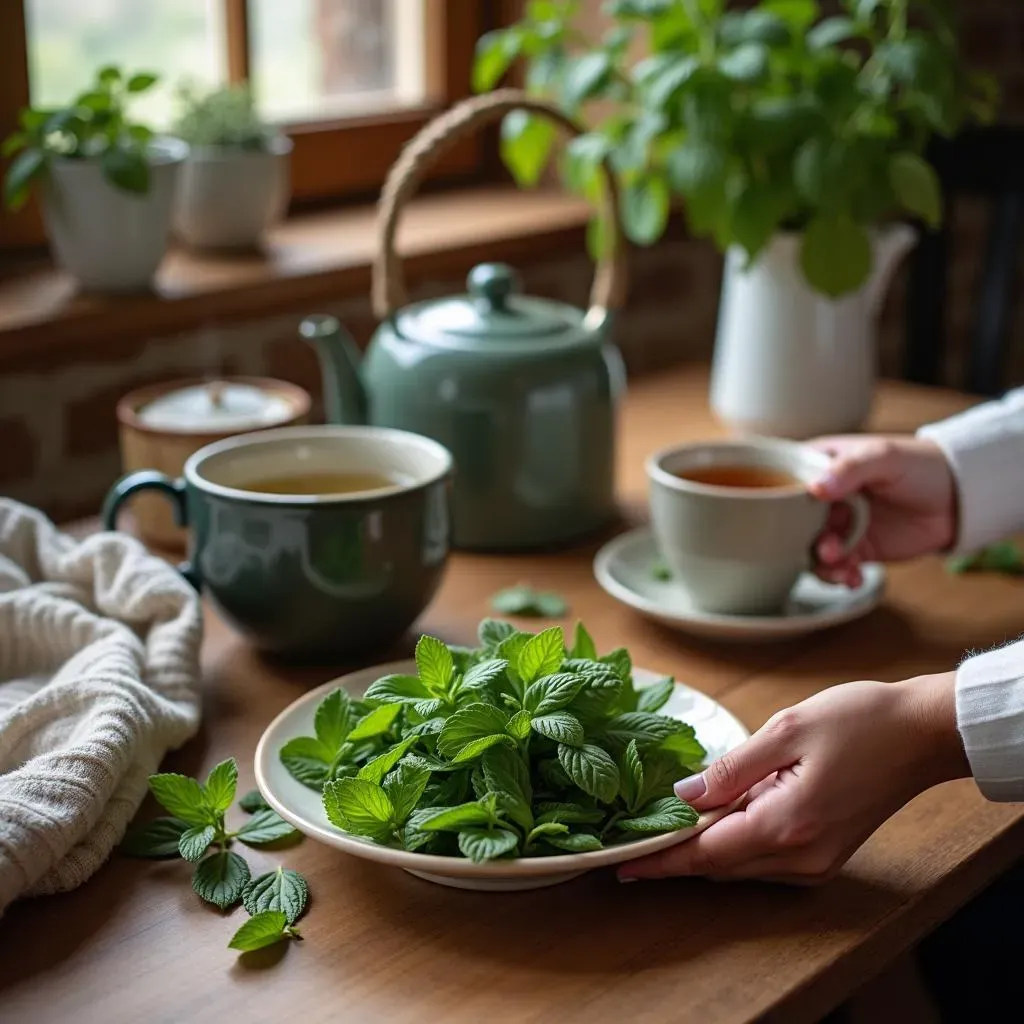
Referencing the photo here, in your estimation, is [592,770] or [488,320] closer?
[592,770]

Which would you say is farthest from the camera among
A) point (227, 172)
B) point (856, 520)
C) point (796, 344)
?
point (227, 172)

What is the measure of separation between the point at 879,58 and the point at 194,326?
0.69m

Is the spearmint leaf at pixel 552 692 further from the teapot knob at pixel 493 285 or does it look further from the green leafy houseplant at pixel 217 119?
the green leafy houseplant at pixel 217 119

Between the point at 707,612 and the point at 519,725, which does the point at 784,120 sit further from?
the point at 519,725

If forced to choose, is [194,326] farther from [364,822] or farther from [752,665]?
[364,822]

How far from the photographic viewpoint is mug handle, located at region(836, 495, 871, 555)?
42.2 inches

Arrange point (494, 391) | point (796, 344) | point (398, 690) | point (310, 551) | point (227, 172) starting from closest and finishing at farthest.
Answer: point (398, 690) < point (310, 551) < point (494, 391) < point (796, 344) < point (227, 172)

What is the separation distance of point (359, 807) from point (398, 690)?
92 millimetres

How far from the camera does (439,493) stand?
1008 millimetres

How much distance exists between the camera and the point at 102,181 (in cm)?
133

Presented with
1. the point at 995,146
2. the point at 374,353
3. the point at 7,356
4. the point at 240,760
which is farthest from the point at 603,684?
the point at 995,146

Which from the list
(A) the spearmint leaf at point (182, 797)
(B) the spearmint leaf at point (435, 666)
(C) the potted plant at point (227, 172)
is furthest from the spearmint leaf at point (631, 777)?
(C) the potted plant at point (227, 172)

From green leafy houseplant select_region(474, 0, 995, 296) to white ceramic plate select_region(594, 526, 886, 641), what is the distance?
32 centimetres

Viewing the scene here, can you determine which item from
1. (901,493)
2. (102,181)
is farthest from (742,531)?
(102,181)
